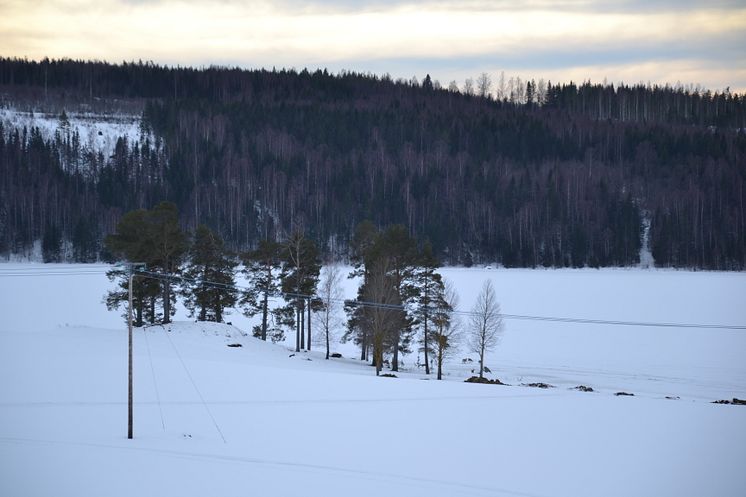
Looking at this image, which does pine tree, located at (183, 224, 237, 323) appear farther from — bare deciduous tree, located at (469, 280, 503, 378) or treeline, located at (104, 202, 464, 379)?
bare deciduous tree, located at (469, 280, 503, 378)

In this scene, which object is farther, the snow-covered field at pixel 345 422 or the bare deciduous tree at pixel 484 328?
the bare deciduous tree at pixel 484 328

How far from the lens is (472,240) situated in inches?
4894

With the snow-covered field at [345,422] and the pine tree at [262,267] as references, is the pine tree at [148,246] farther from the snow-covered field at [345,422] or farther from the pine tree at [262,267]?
the pine tree at [262,267]

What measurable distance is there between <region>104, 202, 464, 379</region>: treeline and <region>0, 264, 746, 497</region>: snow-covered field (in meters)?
2.36

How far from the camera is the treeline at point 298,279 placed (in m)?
40.8

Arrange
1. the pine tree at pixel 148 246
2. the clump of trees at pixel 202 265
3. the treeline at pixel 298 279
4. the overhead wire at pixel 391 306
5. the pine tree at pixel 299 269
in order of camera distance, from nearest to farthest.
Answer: the treeline at pixel 298 279, the pine tree at pixel 148 246, the clump of trees at pixel 202 265, the overhead wire at pixel 391 306, the pine tree at pixel 299 269

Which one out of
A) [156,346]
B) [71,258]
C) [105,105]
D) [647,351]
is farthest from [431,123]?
[156,346]

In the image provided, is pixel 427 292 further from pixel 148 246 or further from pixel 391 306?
pixel 148 246

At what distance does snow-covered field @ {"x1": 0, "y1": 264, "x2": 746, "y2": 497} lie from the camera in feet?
70.4

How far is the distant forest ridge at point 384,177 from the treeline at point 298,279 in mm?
67583

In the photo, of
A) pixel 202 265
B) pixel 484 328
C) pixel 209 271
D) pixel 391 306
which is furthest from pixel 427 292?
pixel 202 265

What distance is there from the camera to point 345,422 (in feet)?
91.5

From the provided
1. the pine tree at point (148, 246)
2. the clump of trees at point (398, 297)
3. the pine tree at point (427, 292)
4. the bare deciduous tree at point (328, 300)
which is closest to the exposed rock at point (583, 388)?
the clump of trees at point (398, 297)

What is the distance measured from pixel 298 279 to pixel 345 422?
18.1 metres
